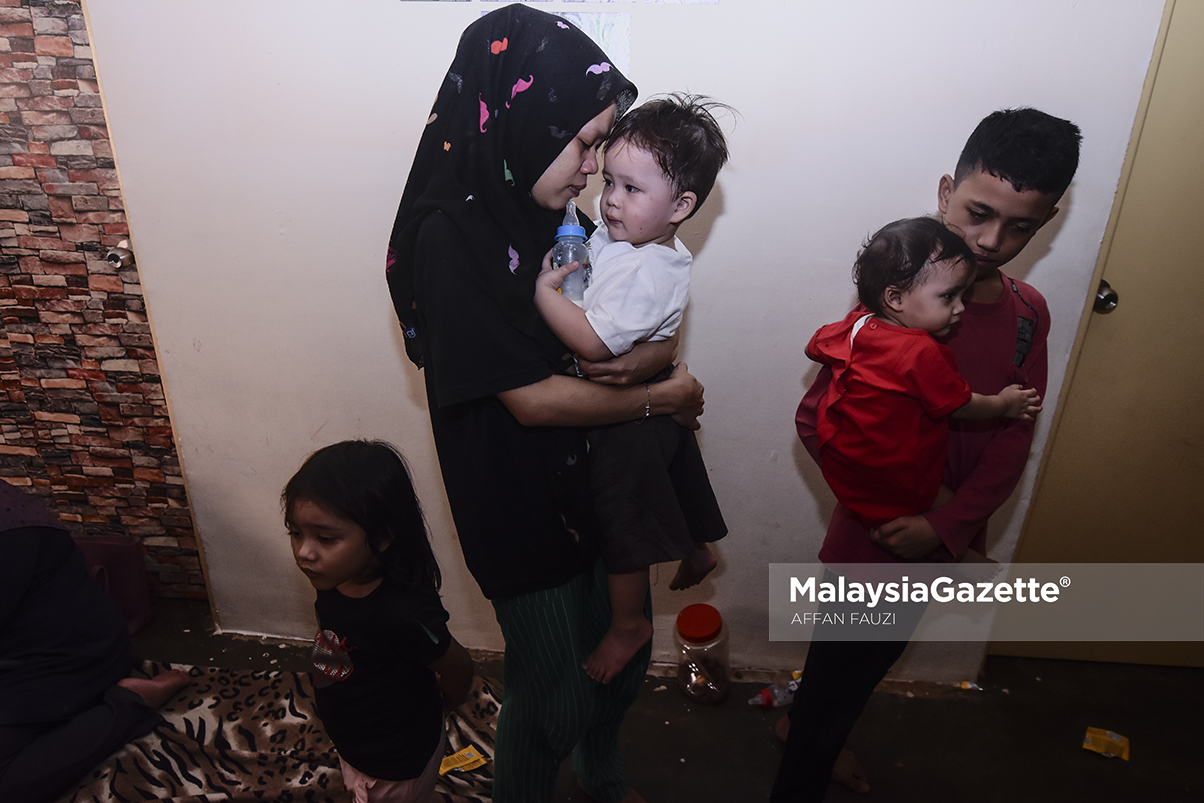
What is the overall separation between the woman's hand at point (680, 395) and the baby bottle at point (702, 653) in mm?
990

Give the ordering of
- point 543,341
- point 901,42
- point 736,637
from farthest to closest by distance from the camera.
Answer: point 736,637, point 901,42, point 543,341

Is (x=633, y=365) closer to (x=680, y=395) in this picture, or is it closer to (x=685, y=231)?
(x=680, y=395)

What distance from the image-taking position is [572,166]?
1.14m

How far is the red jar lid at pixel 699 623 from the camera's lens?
209 centimetres

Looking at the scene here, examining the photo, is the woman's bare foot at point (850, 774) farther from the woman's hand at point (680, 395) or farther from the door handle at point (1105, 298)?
the door handle at point (1105, 298)

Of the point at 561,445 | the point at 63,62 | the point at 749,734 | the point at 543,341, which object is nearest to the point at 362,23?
the point at 63,62

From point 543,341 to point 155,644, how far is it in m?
2.09

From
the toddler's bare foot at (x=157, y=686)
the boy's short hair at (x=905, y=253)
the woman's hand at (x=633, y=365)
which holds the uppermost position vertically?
the boy's short hair at (x=905, y=253)

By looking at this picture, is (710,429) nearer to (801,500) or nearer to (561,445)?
(801,500)

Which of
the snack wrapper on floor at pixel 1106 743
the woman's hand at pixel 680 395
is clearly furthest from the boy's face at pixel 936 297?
the snack wrapper on floor at pixel 1106 743

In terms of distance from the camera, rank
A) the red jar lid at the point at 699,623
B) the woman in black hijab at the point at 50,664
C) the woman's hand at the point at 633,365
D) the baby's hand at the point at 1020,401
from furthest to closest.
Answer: the red jar lid at the point at 699,623, the woman in black hijab at the point at 50,664, the baby's hand at the point at 1020,401, the woman's hand at the point at 633,365

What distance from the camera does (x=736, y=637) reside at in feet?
7.22

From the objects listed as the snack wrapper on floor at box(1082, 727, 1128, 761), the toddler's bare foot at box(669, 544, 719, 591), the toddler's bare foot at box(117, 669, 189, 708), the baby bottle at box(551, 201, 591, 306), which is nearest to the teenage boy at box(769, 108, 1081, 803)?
the toddler's bare foot at box(669, 544, 719, 591)

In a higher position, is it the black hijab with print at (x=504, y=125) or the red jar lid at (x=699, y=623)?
the black hijab with print at (x=504, y=125)
